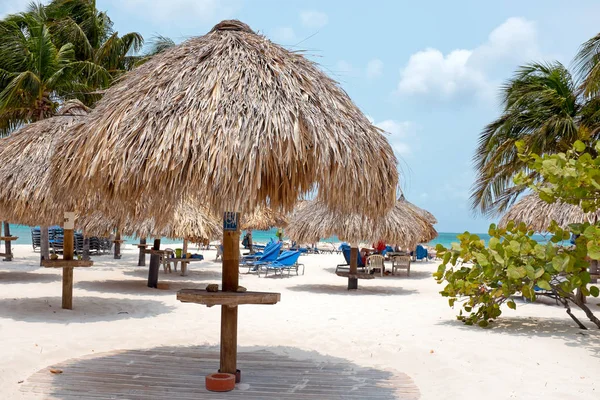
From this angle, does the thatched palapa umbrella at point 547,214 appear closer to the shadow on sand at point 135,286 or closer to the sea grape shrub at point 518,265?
the sea grape shrub at point 518,265

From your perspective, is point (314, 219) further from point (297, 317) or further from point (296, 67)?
point (296, 67)

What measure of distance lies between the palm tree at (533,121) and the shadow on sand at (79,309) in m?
8.06

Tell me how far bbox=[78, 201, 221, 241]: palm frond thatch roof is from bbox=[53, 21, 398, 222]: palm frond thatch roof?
23.3 ft

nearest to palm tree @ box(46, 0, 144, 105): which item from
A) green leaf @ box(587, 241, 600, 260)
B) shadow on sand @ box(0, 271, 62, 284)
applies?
shadow on sand @ box(0, 271, 62, 284)

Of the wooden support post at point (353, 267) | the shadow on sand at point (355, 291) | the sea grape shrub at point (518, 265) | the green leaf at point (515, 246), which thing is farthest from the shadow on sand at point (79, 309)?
the green leaf at point (515, 246)

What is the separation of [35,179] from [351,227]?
22.6 ft

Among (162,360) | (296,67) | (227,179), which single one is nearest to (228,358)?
(162,360)

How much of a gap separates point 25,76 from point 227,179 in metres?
14.9

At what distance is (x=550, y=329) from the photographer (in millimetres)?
7742

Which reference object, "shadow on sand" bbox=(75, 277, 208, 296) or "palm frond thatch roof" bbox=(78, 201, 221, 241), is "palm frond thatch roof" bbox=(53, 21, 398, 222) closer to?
"shadow on sand" bbox=(75, 277, 208, 296)

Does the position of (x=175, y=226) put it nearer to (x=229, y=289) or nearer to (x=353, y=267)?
(x=353, y=267)

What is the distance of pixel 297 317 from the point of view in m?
8.47

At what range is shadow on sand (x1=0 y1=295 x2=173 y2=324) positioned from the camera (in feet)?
24.9

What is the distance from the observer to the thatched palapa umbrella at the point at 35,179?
A: 7.90m
